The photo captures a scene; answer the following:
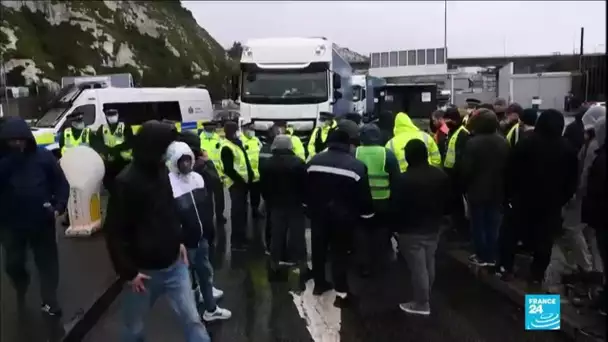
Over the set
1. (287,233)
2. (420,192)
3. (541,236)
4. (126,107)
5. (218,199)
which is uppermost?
(126,107)

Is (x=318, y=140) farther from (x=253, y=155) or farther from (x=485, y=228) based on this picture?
(x=485, y=228)

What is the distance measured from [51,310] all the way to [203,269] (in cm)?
151

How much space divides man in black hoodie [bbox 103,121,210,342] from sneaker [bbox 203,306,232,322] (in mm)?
1833

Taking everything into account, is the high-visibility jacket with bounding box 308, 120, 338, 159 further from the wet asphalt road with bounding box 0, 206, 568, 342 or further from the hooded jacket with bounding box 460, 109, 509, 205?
the hooded jacket with bounding box 460, 109, 509, 205

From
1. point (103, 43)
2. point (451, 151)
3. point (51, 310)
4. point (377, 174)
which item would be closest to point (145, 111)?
point (451, 151)

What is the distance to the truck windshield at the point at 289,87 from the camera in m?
16.2

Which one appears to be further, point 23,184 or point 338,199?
point 338,199

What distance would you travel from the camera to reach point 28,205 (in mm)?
5957

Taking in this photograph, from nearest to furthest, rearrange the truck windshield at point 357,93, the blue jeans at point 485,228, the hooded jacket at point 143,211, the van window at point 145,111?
the hooded jacket at point 143,211 → the blue jeans at point 485,228 → the van window at point 145,111 → the truck windshield at point 357,93

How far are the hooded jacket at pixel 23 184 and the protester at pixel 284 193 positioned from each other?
243cm

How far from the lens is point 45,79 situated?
133ft

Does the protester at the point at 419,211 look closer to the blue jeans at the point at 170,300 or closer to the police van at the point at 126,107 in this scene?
the blue jeans at the point at 170,300

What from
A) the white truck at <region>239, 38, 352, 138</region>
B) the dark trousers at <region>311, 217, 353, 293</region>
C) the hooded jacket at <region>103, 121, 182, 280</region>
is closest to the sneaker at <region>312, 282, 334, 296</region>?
the dark trousers at <region>311, 217, 353, 293</region>

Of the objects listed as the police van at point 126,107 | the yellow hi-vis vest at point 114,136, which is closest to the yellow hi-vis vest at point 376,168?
the yellow hi-vis vest at point 114,136
